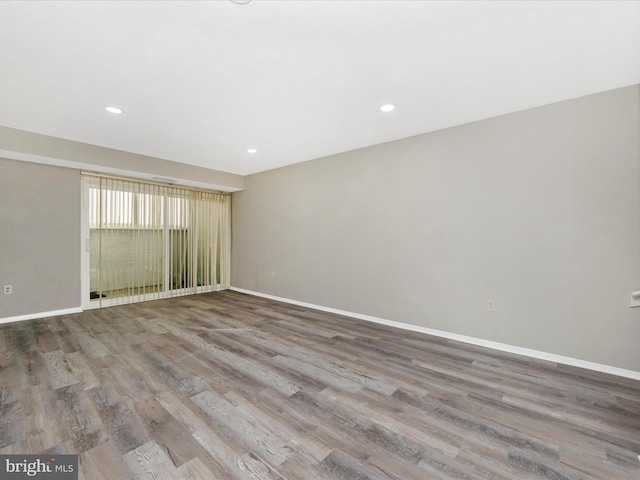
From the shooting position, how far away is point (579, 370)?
2.57 metres

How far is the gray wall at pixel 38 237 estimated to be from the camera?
3830 millimetres

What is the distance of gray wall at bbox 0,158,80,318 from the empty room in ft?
0.09

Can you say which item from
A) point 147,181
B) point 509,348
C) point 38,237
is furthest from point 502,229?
point 38,237

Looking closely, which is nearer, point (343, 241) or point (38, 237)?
point (38, 237)

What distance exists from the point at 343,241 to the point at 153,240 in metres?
3.63

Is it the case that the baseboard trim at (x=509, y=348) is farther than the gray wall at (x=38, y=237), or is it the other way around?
the gray wall at (x=38, y=237)

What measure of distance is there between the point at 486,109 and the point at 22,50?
13.2ft

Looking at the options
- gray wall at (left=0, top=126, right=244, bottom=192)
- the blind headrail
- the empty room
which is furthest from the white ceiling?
the blind headrail

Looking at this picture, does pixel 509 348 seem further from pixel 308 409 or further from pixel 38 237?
pixel 38 237

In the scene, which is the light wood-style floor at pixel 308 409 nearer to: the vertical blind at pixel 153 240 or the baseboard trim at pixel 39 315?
the baseboard trim at pixel 39 315

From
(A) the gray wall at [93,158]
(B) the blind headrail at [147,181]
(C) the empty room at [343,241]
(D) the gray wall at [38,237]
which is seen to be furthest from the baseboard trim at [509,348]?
(D) the gray wall at [38,237]

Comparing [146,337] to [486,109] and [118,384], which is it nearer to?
[118,384]

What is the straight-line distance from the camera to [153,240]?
17.3ft

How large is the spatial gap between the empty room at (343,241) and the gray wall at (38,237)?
0.09ft
